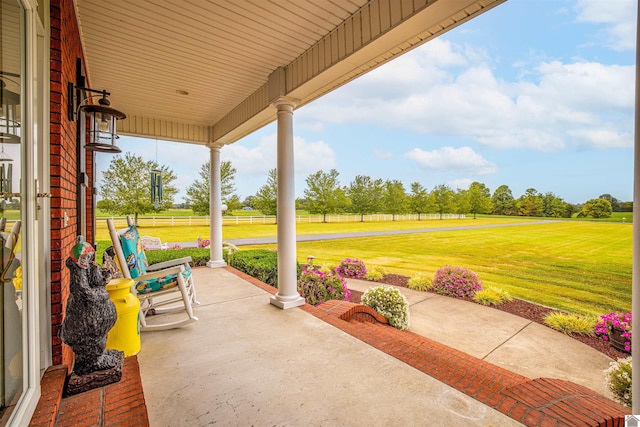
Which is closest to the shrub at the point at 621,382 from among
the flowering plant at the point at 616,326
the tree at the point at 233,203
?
the flowering plant at the point at 616,326

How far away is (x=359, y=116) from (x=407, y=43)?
35036 mm

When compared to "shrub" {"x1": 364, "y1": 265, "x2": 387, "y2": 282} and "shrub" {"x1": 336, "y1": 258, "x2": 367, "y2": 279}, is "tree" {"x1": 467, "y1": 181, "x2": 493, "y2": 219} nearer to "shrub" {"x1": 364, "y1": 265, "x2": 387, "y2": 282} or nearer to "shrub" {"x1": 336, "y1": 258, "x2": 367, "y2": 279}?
"shrub" {"x1": 364, "y1": 265, "x2": 387, "y2": 282}

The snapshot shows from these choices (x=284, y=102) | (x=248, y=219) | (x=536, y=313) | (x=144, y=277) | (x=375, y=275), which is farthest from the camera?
(x=248, y=219)

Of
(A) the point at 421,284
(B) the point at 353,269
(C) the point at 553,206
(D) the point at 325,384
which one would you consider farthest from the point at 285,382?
(C) the point at 553,206

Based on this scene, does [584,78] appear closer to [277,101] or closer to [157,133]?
[277,101]

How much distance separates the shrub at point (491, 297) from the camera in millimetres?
5078

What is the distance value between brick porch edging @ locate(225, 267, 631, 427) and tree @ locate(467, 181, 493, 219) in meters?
14.7

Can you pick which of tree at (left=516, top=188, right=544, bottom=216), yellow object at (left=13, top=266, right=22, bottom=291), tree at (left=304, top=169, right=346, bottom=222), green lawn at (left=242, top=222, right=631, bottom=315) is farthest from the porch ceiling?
tree at (left=304, top=169, right=346, bottom=222)

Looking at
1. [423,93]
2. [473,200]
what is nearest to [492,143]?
[473,200]

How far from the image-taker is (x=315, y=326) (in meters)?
2.84

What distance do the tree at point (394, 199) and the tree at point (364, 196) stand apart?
634mm

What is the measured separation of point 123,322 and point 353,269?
5411mm

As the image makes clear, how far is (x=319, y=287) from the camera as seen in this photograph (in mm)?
4344

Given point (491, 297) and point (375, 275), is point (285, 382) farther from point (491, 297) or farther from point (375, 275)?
point (375, 275)
